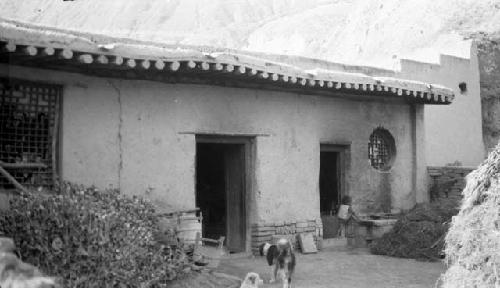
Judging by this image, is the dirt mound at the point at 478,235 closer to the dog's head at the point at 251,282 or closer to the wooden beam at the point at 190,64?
the dog's head at the point at 251,282

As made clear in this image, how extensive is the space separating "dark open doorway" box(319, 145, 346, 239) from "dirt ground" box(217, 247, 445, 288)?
124 cm

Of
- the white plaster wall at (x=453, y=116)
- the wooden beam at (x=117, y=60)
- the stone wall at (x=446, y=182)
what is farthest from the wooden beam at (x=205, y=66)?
the white plaster wall at (x=453, y=116)

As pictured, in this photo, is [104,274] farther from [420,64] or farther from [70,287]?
[420,64]

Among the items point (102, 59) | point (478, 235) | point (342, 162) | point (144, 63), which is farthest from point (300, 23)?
point (478, 235)

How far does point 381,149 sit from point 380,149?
0.03 meters

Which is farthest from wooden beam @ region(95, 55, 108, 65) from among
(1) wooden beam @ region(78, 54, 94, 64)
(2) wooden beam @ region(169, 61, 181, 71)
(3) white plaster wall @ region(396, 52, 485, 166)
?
(3) white plaster wall @ region(396, 52, 485, 166)

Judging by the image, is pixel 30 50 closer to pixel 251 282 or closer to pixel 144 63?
pixel 144 63

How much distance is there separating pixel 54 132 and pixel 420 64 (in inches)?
402

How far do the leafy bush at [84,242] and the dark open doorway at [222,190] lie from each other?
10.4ft

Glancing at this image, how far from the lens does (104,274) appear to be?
6031 mm

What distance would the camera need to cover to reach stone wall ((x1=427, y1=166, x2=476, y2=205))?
484 inches

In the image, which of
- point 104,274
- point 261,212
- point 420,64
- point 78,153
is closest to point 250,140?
point 261,212

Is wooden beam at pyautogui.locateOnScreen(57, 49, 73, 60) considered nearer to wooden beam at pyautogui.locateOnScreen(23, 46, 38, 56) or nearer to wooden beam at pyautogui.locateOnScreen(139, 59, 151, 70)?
wooden beam at pyautogui.locateOnScreen(23, 46, 38, 56)

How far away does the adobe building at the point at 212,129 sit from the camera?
7.66 m
